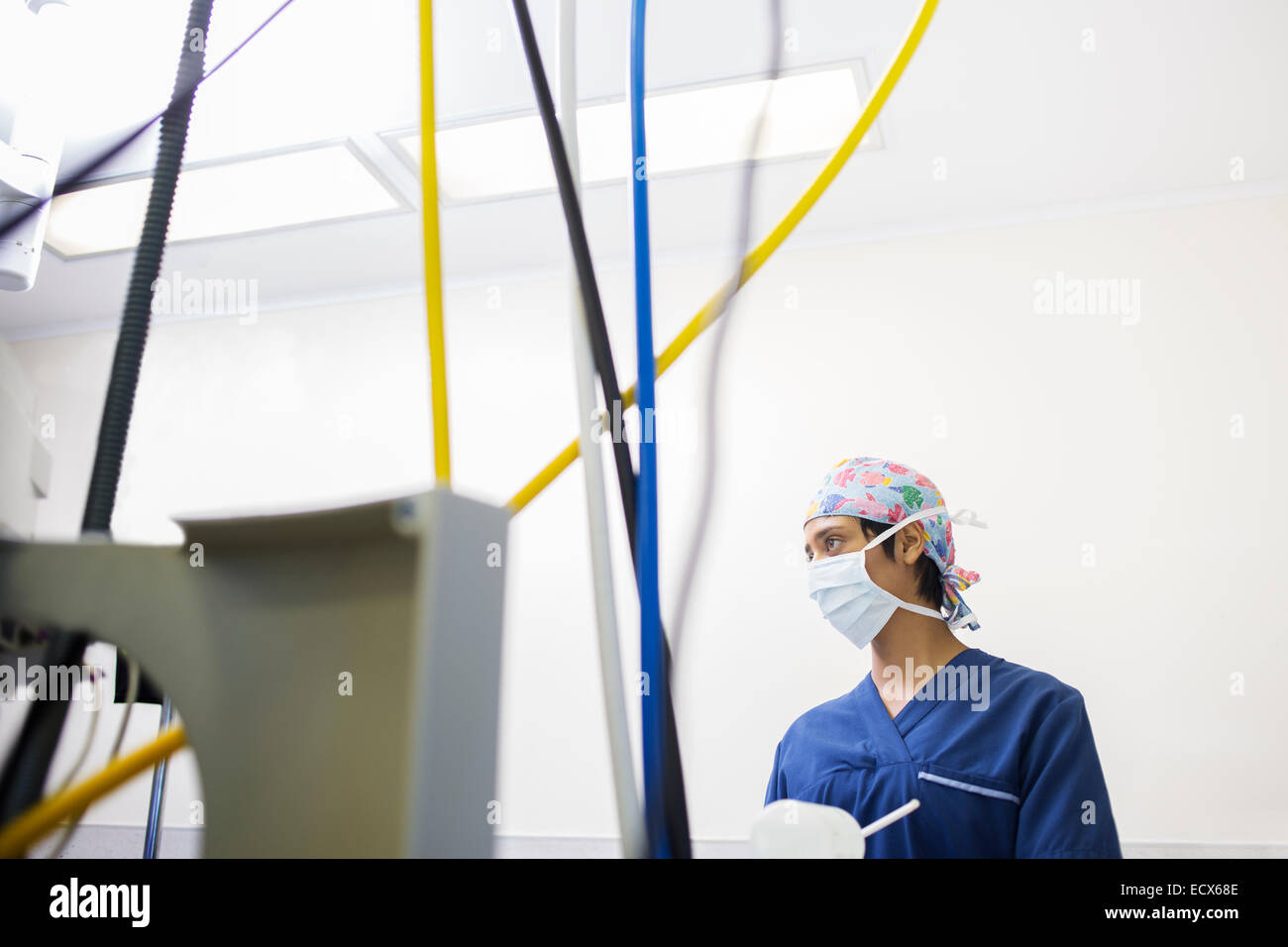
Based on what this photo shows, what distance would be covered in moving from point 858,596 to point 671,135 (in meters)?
1.31

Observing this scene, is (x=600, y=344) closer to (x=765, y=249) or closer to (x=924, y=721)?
(x=765, y=249)

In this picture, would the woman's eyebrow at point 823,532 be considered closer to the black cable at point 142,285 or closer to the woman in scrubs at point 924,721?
the woman in scrubs at point 924,721

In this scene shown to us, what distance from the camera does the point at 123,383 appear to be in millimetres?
222

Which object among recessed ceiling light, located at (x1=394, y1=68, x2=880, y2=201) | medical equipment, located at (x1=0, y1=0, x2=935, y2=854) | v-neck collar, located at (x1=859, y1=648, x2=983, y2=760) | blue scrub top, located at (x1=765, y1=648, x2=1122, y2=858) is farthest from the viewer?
recessed ceiling light, located at (x1=394, y1=68, x2=880, y2=201)

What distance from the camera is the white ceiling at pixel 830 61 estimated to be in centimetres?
186

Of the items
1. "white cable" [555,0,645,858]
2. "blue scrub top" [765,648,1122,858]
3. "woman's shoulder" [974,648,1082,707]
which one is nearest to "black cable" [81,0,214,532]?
"white cable" [555,0,645,858]

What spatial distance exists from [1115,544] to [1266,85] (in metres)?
1.15

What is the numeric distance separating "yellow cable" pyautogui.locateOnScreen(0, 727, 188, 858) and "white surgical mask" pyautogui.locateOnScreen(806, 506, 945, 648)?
4.45ft

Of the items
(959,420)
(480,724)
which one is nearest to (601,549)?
(480,724)

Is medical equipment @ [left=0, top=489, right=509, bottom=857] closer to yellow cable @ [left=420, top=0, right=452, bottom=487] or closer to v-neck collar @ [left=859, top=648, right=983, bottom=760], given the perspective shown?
yellow cable @ [left=420, top=0, right=452, bottom=487]

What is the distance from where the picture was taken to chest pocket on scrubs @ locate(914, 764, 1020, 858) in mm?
1102

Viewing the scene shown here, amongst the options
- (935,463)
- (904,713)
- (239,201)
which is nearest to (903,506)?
(904,713)

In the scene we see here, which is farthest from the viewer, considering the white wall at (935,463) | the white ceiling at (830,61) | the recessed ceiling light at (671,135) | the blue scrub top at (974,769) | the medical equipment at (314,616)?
the white wall at (935,463)

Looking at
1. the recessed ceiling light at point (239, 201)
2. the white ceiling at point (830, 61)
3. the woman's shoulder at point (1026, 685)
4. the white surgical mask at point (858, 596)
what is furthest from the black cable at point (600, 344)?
the recessed ceiling light at point (239, 201)
